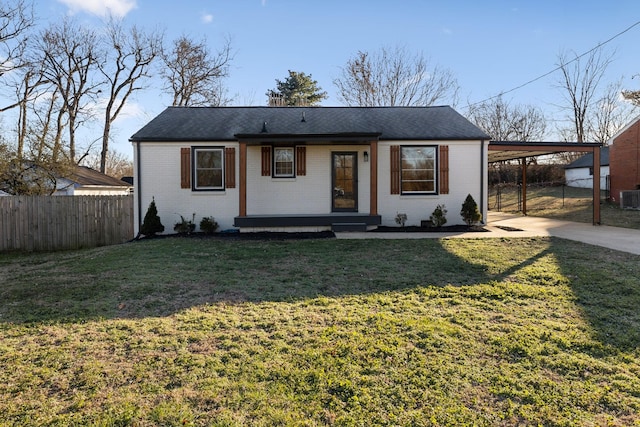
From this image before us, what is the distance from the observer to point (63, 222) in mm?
11703

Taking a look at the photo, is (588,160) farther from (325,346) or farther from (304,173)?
(325,346)

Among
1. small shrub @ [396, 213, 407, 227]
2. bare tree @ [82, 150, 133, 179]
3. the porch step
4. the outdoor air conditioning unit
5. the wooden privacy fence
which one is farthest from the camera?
bare tree @ [82, 150, 133, 179]

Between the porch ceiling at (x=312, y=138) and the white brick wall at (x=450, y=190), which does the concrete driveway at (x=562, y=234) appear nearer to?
the white brick wall at (x=450, y=190)

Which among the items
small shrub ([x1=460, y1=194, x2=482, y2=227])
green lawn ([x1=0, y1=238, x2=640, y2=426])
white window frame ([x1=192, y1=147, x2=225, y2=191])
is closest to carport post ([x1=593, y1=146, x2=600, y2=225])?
small shrub ([x1=460, y1=194, x2=482, y2=227])

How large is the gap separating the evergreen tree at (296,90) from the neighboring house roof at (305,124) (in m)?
18.0

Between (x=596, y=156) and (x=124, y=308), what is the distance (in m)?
13.9

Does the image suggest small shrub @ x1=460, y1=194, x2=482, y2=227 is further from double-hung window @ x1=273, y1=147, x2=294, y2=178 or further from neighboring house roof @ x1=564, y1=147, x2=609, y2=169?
neighboring house roof @ x1=564, y1=147, x2=609, y2=169

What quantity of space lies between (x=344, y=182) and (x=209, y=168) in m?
4.23

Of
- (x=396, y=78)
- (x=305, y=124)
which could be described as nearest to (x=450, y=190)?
(x=305, y=124)

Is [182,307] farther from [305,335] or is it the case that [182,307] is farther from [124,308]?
[305,335]

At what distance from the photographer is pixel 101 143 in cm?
2522

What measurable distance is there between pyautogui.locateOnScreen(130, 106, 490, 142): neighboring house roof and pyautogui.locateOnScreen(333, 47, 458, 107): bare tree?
14.4 metres

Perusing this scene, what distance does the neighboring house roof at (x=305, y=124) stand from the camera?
456 inches

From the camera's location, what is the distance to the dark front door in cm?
1186
